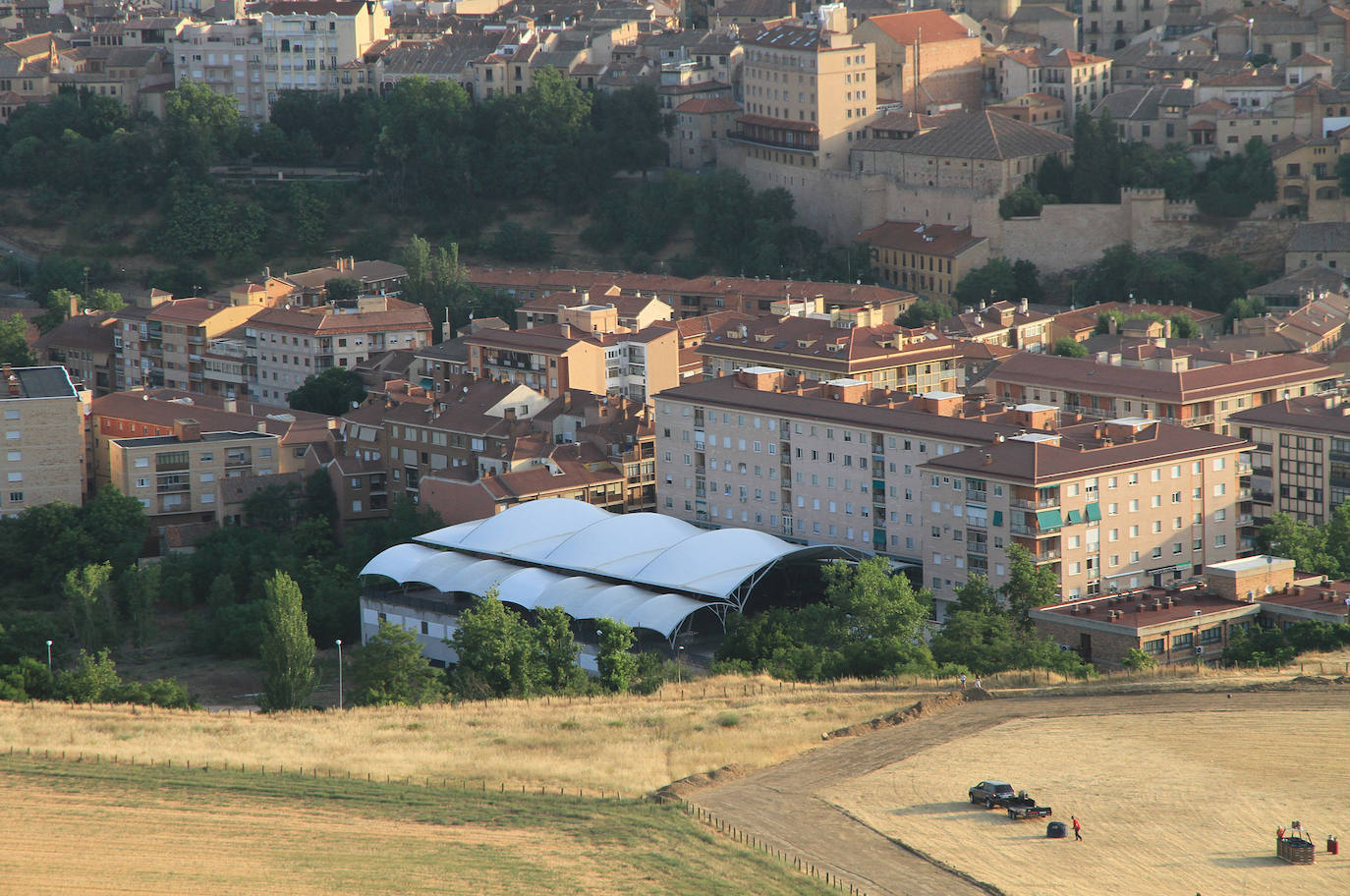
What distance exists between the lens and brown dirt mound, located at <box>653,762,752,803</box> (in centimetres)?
3697

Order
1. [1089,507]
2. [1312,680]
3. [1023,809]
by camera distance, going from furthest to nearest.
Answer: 1. [1089,507]
2. [1312,680]
3. [1023,809]

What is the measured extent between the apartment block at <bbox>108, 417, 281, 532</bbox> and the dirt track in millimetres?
29150

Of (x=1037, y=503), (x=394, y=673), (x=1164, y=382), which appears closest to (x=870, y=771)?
(x=394, y=673)

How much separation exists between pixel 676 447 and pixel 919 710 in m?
20.8

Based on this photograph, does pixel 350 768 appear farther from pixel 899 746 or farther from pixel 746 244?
pixel 746 244

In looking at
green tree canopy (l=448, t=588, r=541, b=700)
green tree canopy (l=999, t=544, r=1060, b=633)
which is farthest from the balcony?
green tree canopy (l=448, t=588, r=541, b=700)

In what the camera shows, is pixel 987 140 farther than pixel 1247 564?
Yes

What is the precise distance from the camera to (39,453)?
6556cm

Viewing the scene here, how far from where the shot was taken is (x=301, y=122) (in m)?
97.9

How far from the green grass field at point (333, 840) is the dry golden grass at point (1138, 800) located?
10.0ft

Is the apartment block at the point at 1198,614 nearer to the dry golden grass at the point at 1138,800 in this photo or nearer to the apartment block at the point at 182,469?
the dry golden grass at the point at 1138,800

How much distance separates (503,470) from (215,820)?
95.8 feet

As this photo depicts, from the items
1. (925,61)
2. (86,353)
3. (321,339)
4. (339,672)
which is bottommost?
(339,672)

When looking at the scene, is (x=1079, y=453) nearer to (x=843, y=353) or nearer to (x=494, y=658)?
(x=494, y=658)
